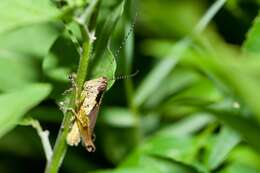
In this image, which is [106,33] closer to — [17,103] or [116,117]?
Result: [17,103]

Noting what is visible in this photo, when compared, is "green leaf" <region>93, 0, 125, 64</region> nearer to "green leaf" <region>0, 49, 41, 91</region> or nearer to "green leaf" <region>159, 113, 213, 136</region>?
"green leaf" <region>0, 49, 41, 91</region>

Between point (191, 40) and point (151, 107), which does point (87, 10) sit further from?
point (151, 107)

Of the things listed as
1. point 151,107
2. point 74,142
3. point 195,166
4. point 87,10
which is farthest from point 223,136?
point 151,107

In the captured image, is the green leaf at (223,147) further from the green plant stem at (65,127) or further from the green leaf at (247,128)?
the green plant stem at (65,127)

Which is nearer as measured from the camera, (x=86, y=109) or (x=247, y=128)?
(x=247, y=128)

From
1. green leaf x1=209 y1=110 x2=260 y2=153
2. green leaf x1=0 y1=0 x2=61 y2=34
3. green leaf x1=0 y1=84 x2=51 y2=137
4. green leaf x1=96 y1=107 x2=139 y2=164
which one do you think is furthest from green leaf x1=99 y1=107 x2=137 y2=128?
green leaf x1=0 y1=0 x2=61 y2=34

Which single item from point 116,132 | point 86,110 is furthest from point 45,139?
point 116,132

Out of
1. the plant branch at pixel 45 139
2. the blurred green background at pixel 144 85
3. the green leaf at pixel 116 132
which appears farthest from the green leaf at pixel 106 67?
the green leaf at pixel 116 132
